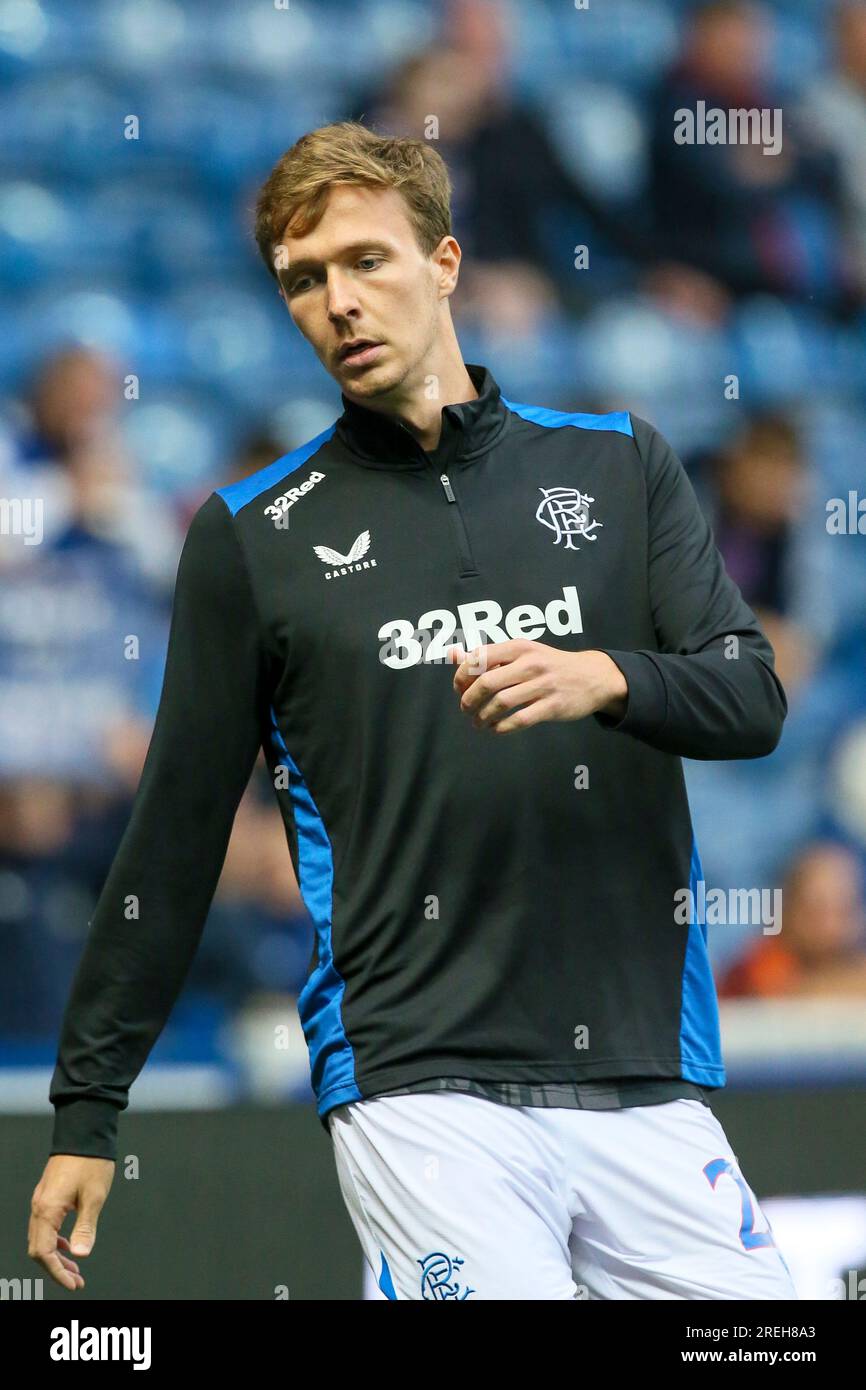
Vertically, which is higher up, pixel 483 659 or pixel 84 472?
pixel 84 472

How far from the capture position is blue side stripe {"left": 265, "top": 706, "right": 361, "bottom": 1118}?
6.70 feet

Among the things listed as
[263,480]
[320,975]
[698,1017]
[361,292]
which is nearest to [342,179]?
[361,292]

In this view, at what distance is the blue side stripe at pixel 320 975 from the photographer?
2.04m

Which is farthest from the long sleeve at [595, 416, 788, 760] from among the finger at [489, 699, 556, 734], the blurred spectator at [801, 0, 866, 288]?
the blurred spectator at [801, 0, 866, 288]

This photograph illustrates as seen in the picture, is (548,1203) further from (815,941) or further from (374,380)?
(815,941)

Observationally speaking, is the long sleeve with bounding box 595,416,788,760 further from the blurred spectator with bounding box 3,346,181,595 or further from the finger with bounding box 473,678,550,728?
the blurred spectator with bounding box 3,346,181,595

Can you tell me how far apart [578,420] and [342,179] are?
0.41 metres

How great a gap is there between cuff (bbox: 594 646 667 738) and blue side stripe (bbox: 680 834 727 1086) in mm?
258

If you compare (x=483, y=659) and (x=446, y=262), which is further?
(x=446, y=262)

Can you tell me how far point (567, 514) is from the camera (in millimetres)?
2156

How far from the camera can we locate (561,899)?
2008mm

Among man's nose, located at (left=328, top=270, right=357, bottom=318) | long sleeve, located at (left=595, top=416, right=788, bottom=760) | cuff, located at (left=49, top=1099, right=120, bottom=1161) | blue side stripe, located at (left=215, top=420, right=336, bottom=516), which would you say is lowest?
cuff, located at (left=49, top=1099, right=120, bottom=1161)

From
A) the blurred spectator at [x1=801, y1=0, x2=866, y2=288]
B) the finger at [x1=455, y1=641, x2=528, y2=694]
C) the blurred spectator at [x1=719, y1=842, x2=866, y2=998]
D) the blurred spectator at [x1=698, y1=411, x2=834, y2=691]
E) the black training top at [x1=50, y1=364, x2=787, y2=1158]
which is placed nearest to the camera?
the finger at [x1=455, y1=641, x2=528, y2=694]

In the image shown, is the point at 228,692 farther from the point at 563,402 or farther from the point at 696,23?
the point at 696,23
